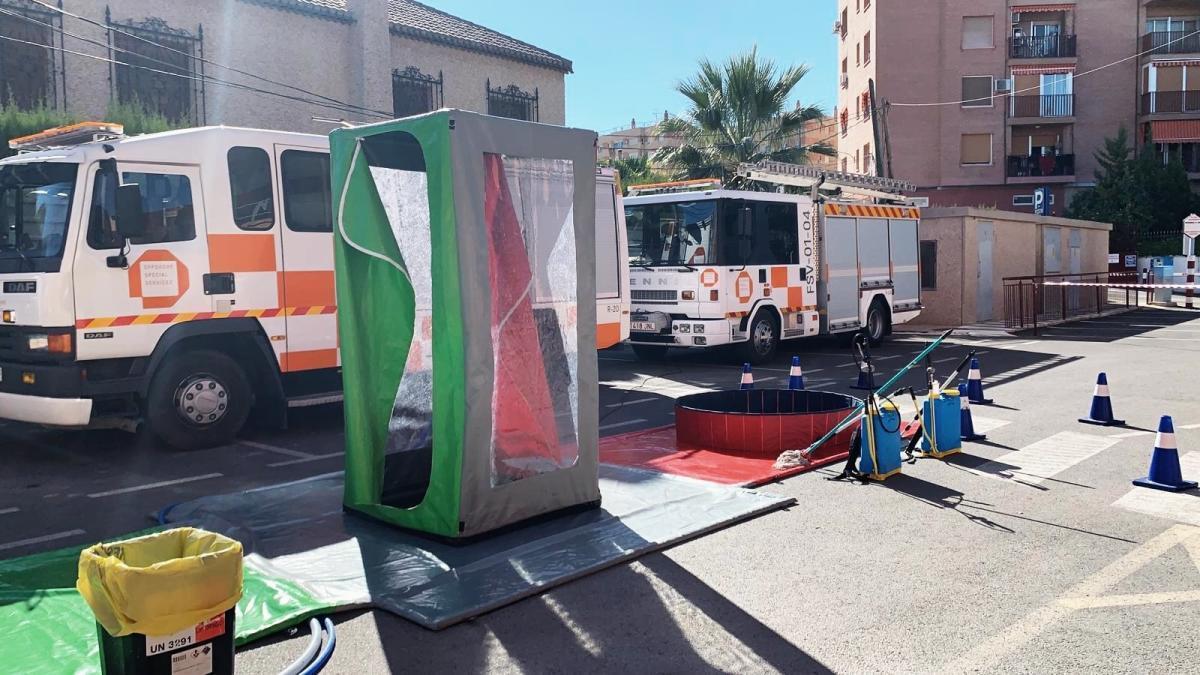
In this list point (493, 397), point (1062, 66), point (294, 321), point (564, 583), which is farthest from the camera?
point (1062, 66)

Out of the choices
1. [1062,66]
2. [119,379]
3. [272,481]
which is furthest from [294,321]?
[1062,66]

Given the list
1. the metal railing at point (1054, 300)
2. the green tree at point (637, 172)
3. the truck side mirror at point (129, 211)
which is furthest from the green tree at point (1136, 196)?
the truck side mirror at point (129, 211)

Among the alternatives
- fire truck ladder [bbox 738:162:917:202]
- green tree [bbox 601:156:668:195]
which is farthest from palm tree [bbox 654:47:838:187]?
fire truck ladder [bbox 738:162:917:202]

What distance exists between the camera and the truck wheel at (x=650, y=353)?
1698 cm

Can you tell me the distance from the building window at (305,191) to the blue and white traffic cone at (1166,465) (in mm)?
7374

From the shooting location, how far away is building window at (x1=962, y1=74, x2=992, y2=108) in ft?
148

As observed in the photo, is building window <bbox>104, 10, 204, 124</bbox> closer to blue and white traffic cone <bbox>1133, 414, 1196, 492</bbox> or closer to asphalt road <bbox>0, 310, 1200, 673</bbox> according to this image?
asphalt road <bbox>0, 310, 1200, 673</bbox>

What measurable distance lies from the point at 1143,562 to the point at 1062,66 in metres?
45.9

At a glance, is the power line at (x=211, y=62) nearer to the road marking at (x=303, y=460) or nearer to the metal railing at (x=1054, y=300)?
the road marking at (x=303, y=460)

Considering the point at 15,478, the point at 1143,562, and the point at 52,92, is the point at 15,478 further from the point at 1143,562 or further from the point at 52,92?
the point at 52,92

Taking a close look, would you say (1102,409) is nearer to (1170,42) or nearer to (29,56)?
(29,56)

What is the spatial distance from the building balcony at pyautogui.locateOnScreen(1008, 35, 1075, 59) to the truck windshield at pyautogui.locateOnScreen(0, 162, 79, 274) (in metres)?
45.1

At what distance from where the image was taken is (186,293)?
909cm

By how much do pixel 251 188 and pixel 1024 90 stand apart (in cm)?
4372
